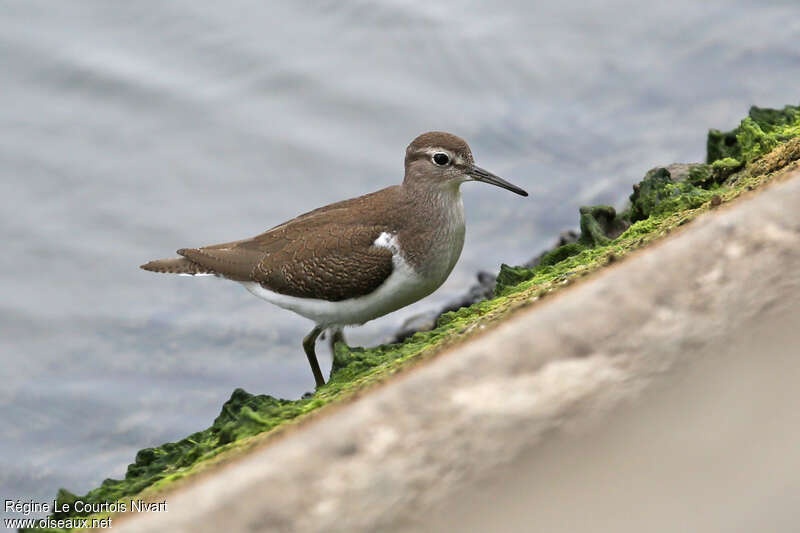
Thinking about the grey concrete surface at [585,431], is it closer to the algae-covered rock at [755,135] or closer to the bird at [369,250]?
the algae-covered rock at [755,135]

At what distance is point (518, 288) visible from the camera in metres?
4.81

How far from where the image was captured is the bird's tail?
6754 mm

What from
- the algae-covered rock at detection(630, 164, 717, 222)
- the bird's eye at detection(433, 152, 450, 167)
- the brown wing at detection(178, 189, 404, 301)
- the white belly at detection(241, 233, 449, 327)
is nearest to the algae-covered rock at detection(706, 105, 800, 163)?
the algae-covered rock at detection(630, 164, 717, 222)

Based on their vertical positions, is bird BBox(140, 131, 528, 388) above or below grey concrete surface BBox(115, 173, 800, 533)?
above

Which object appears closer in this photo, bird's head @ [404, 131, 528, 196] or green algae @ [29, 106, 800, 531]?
green algae @ [29, 106, 800, 531]

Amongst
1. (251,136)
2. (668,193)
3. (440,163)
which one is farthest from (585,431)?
(251,136)

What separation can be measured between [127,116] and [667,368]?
7.56m

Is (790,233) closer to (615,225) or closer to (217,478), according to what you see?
(217,478)

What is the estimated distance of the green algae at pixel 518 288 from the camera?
3.35m

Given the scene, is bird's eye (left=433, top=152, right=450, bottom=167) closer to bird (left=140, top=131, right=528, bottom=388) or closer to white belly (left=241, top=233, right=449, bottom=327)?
bird (left=140, top=131, right=528, bottom=388)

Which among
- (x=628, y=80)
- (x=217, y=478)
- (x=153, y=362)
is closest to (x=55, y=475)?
(x=153, y=362)

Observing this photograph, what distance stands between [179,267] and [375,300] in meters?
1.54

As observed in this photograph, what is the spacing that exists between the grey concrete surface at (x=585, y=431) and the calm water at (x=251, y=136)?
187 inches

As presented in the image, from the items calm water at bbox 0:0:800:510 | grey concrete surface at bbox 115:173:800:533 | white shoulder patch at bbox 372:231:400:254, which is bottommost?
grey concrete surface at bbox 115:173:800:533
